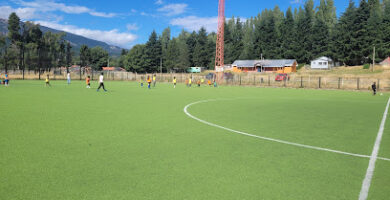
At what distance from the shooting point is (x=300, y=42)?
9000 cm

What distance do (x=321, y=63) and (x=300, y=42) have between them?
11.2 meters

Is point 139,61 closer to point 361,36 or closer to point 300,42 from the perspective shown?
point 300,42

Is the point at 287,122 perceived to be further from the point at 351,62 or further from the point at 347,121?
the point at 351,62

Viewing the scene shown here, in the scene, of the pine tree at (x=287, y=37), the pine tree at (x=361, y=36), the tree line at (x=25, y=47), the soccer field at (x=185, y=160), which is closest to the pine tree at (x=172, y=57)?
the tree line at (x=25, y=47)

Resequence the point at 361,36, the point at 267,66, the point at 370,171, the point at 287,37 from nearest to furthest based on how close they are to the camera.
→ the point at 370,171 → the point at 361,36 → the point at 267,66 → the point at 287,37

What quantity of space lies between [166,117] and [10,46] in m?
90.1

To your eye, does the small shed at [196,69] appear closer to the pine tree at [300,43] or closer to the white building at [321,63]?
the pine tree at [300,43]

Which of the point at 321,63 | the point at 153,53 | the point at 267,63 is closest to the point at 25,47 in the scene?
the point at 153,53

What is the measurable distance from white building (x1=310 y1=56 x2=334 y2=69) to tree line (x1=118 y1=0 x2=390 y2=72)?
1940mm

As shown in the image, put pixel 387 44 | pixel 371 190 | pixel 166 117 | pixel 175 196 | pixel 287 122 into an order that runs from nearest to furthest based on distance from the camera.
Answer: pixel 175 196 → pixel 371 190 → pixel 287 122 → pixel 166 117 → pixel 387 44

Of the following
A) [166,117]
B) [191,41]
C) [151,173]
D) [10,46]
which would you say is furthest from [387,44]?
[10,46]

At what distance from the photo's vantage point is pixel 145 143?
6.88 meters

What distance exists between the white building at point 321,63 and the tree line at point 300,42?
1.94 metres

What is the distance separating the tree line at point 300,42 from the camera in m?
75.4
